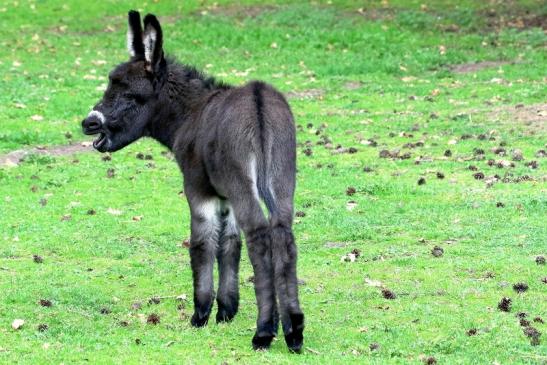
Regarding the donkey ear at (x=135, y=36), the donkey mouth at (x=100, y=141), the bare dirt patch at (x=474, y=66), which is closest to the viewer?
the donkey ear at (x=135, y=36)

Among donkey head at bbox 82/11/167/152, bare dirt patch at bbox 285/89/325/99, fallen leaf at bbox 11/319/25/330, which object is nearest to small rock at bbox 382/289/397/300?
donkey head at bbox 82/11/167/152

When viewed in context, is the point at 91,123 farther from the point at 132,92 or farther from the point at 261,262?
the point at 261,262

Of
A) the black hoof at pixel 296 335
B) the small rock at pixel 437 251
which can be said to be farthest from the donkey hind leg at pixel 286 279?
the small rock at pixel 437 251

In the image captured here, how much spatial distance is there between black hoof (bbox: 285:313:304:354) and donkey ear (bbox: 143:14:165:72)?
2.56 m

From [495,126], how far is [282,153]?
9.53 metres

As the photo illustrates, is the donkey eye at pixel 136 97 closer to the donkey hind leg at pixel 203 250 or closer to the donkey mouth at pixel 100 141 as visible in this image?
the donkey mouth at pixel 100 141

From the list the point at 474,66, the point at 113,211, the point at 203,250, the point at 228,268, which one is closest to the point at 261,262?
the point at 203,250

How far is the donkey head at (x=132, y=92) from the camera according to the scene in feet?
28.5

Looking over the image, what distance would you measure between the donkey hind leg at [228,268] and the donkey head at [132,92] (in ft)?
3.90

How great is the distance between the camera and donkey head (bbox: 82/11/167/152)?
8.69 metres

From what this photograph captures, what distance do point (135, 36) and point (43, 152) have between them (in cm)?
779

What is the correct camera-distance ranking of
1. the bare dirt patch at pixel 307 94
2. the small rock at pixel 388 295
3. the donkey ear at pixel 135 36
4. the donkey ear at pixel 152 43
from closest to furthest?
the donkey ear at pixel 152 43, the donkey ear at pixel 135 36, the small rock at pixel 388 295, the bare dirt patch at pixel 307 94

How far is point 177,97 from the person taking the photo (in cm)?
874

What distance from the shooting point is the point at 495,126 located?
16.6 meters
